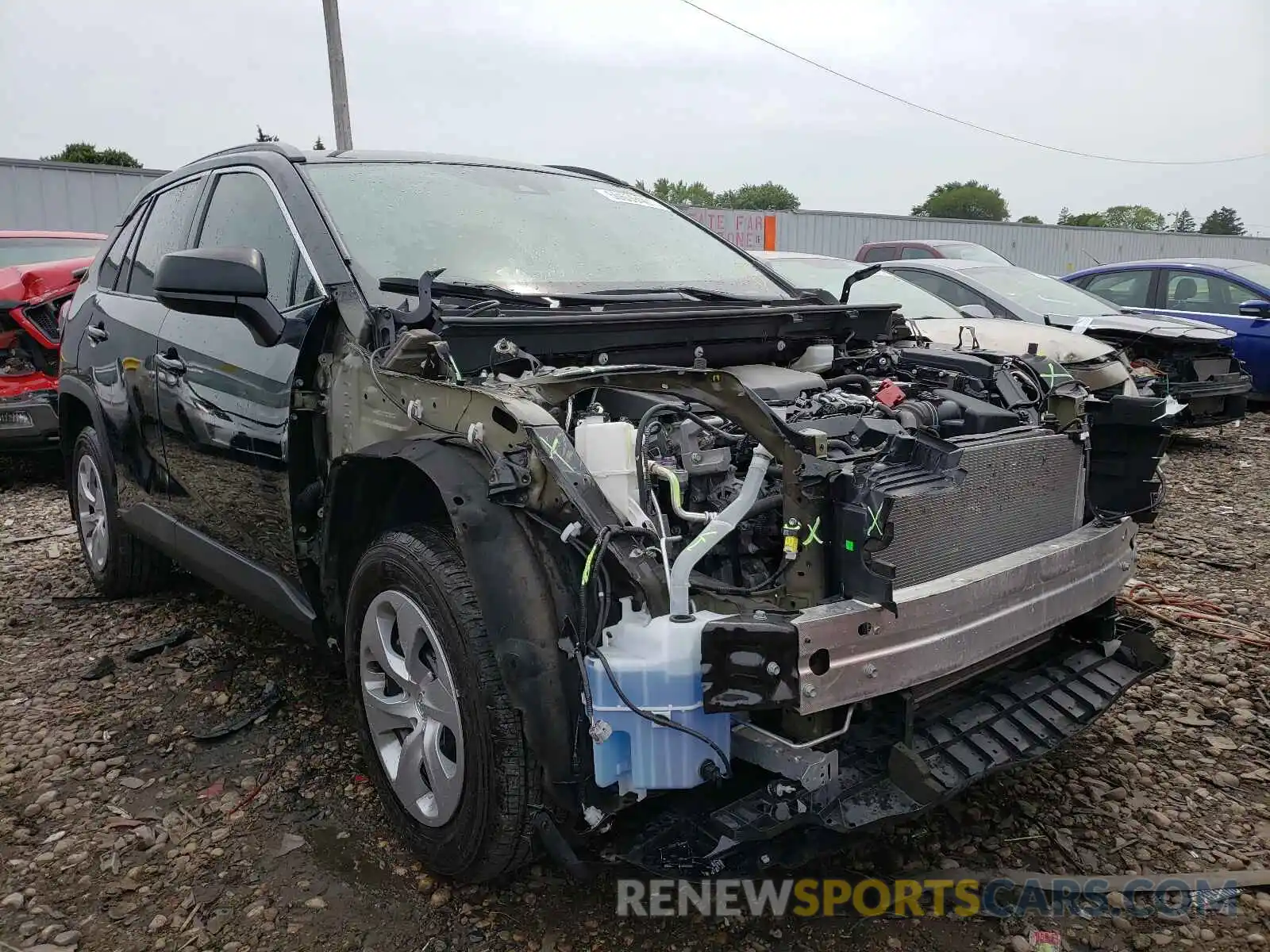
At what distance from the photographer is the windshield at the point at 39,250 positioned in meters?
7.94

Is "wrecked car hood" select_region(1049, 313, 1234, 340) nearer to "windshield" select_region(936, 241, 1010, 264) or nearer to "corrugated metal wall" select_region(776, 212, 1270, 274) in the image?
"windshield" select_region(936, 241, 1010, 264)

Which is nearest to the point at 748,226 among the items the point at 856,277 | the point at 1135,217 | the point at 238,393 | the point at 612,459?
the point at 856,277

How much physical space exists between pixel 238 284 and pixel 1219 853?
3.14 m

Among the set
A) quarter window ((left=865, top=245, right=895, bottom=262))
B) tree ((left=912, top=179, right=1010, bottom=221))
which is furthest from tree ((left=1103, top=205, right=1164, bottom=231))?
quarter window ((left=865, top=245, right=895, bottom=262))

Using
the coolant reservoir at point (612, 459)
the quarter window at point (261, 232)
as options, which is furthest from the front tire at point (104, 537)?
the coolant reservoir at point (612, 459)

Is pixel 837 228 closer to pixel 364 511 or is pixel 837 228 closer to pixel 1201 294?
pixel 1201 294

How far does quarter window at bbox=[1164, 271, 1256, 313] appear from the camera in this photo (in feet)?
31.1

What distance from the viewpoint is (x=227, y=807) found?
292 cm

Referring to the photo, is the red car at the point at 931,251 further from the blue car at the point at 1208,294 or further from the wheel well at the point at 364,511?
the wheel well at the point at 364,511

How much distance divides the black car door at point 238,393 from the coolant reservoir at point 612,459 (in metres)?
1.14

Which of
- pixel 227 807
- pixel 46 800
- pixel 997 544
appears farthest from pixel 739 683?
pixel 46 800

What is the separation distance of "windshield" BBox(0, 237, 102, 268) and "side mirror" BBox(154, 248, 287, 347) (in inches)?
242

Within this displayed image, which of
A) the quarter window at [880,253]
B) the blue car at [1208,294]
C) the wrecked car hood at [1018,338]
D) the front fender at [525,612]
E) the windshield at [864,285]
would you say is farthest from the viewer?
the quarter window at [880,253]

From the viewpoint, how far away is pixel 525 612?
6.71ft
